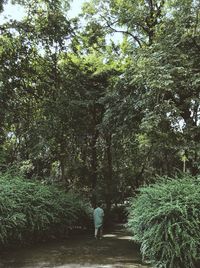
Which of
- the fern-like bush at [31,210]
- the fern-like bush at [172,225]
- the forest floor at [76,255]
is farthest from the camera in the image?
the fern-like bush at [31,210]

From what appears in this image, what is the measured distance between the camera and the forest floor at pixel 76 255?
10.5 meters

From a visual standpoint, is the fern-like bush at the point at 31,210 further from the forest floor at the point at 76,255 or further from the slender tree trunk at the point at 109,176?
the slender tree trunk at the point at 109,176

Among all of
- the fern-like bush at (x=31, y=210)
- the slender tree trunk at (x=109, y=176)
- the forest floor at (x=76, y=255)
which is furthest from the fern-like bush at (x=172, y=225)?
the slender tree trunk at (x=109, y=176)

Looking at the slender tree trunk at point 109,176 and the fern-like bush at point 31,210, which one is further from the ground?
the slender tree trunk at point 109,176

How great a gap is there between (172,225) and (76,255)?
399cm

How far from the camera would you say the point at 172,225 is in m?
9.34

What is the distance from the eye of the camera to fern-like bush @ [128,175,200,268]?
921 cm

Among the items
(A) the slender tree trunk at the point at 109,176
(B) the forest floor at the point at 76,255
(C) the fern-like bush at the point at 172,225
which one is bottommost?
(B) the forest floor at the point at 76,255

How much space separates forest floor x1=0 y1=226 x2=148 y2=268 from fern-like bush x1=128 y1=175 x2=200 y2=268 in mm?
1023

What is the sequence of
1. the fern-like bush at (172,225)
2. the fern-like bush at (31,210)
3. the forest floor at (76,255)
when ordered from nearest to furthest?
the fern-like bush at (172,225), the forest floor at (76,255), the fern-like bush at (31,210)

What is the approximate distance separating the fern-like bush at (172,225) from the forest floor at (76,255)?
1023 millimetres

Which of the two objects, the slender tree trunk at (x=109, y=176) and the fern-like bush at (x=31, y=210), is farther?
the slender tree trunk at (x=109, y=176)

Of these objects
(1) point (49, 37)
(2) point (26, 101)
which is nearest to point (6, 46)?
(1) point (49, 37)

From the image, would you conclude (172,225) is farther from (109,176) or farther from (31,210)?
(109,176)
